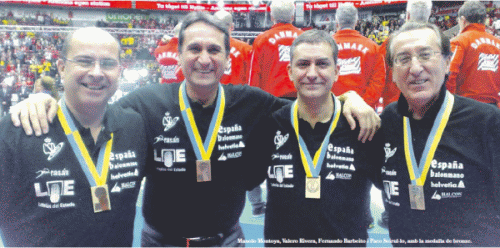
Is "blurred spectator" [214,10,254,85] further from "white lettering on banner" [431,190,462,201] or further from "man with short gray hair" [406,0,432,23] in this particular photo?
"white lettering on banner" [431,190,462,201]

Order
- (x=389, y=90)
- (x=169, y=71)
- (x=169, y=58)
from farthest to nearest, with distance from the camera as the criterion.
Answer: (x=169, y=71), (x=169, y=58), (x=389, y=90)

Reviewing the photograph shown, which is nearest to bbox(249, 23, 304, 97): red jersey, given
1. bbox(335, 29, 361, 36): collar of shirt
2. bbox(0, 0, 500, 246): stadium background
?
bbox(335, 29, 361, 36): collar of shirt

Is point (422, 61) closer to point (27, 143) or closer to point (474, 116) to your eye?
point (474, 116)

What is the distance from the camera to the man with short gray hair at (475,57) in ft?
9.98

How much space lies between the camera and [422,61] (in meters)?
1.36

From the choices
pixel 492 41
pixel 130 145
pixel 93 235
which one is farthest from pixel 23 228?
pixel 492 41

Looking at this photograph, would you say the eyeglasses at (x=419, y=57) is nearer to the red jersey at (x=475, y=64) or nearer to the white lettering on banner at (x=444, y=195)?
the white lettering on banner at (x=444, y=195)

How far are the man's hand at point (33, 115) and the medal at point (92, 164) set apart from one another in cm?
5

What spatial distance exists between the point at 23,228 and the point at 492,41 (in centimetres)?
371

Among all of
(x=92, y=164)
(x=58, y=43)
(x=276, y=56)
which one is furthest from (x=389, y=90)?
(x=58, y=43)

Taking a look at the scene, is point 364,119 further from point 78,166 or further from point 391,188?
point 78,166

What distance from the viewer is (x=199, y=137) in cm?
160

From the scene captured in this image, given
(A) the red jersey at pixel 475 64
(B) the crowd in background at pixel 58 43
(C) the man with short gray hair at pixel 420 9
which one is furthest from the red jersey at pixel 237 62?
(B) the crowd in background at pixel 58 43

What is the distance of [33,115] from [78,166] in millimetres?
251
